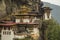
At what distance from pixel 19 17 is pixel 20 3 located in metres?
10.3

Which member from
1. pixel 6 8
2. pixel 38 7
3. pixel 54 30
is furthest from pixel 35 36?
pixel 38 7

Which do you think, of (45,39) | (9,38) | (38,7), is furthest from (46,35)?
(38,7)

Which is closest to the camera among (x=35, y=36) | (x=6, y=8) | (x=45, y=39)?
(x=35, y=36)

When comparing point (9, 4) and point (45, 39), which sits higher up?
Answer: point (9, 4)

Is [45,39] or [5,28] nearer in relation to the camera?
[5,28]

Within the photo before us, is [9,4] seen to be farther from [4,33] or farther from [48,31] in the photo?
[4,33]

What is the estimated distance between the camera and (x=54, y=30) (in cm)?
2948

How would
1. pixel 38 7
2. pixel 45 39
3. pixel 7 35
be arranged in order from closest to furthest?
pixel 7 35
pixel 45 39
pixel 38 7

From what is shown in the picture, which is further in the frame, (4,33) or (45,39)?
(45,39)

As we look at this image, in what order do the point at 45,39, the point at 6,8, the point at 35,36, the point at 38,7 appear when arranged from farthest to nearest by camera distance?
1. the point at 38,7
2. the point at 6,8
3. the point at 45,39
4. the point at 35,36

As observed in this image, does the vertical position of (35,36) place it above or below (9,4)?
below

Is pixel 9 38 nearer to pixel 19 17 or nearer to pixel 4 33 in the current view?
pixel 4 33

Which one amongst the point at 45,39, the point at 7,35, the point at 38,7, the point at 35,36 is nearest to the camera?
the point at 7,35

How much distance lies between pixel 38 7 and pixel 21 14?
16348 millimetres
